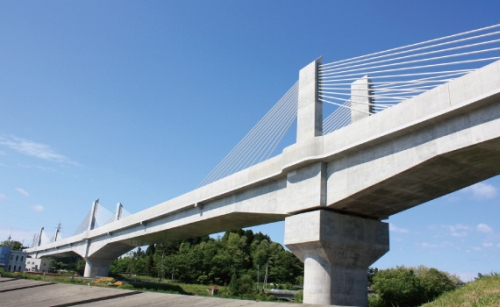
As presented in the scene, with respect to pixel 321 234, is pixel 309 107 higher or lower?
higher

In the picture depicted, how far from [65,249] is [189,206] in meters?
51.7

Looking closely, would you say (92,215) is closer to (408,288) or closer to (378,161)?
(408,288)

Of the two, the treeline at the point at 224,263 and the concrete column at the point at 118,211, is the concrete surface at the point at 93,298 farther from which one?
the treeline at the point at 224,263

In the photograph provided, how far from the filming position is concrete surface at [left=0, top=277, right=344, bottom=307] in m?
20.4

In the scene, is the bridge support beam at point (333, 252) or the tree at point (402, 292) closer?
the bridge support beam at point (333, 252)

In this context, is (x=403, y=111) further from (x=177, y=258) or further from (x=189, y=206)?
(x=177, y=258)

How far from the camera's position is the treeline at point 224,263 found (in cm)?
8200

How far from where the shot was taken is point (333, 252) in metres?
18.9

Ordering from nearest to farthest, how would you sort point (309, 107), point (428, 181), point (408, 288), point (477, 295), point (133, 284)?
point (477, 295) → point (428, 181) → point (309, 107) → point (408, 288) → point (133, 284)

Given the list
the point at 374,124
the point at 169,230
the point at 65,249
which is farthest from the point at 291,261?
the point at 374,124

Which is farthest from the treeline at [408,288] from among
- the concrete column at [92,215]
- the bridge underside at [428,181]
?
the concrete column at [92,215]

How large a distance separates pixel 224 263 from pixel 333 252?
67.6 m

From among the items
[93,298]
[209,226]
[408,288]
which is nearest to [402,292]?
[408,288]

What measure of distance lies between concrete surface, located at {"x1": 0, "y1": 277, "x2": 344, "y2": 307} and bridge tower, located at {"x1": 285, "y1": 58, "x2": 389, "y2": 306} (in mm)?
2946
